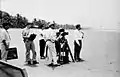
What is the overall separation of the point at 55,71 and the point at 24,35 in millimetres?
568

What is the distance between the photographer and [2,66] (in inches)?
75.2

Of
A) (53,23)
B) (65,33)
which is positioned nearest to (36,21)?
(53,23)

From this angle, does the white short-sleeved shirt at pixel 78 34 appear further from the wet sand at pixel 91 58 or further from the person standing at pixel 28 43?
the person standing at pixel 28 43

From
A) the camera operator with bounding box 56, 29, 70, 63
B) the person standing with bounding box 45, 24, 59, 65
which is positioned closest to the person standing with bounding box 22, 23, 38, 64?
the person standing with bounding box 45, 24, 59, 65

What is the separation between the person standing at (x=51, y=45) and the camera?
104 inches

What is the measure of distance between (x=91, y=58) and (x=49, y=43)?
1.85ft

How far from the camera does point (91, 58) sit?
9.03 feet

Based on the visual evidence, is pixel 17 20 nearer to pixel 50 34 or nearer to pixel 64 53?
pixel 50 34

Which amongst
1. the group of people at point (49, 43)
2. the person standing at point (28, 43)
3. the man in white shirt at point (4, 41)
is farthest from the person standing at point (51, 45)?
the man in white shirt at point (4, 41)

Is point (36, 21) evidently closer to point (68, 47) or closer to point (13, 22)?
point (13, 22)

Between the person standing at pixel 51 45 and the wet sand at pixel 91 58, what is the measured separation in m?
0.10

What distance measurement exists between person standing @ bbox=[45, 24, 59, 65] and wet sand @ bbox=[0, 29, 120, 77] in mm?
99

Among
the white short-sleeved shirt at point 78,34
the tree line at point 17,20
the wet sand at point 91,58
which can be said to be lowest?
the wet sand at point 91,58

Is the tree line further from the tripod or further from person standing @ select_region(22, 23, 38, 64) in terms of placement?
the tripod
